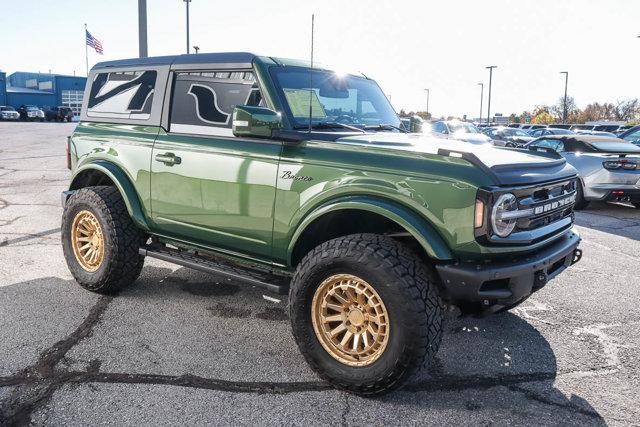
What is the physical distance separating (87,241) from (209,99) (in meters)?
1.79

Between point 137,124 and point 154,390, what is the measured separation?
2.29 metres

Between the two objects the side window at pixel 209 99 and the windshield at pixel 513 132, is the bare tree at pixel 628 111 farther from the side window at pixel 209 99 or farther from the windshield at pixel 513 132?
the side window at pixel 209 99

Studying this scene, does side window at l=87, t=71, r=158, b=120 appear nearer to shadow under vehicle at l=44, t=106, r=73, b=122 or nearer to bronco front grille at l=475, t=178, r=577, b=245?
bronco front grille at l=475, t=178, r=577, b=245

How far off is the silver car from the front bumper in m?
6.53

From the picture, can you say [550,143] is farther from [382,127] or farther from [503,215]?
[503,215]

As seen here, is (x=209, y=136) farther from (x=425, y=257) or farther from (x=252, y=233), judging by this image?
(x=425, y=257)

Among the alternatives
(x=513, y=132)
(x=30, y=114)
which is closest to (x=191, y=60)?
(x=513, y=132)

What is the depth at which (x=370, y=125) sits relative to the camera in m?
4.31

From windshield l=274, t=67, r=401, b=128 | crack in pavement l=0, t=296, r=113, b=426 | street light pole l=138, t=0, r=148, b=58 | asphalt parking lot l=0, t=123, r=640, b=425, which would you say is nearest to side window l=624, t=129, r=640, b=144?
asphalt parking lot l=0, t=123, r=640, b=425

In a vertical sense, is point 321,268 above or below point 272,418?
above

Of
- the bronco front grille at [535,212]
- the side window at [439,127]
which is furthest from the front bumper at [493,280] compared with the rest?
the side window at [439,127]

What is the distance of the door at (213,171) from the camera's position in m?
3.67

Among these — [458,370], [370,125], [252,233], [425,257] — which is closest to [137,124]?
[252,233]

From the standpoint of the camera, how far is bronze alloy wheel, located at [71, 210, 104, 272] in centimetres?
473
